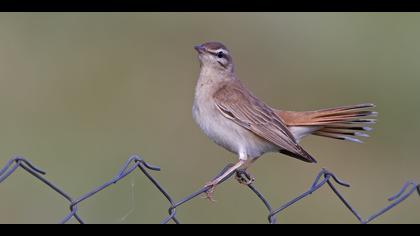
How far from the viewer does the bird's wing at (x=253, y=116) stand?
251 inches

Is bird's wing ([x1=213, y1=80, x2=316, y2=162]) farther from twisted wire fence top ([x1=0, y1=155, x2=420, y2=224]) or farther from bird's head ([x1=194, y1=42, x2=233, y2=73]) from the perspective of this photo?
twisted wire fence top ([x1=0, y1=155, x2=420, y2=224])

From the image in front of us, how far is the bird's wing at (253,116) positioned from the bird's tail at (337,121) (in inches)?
6.2

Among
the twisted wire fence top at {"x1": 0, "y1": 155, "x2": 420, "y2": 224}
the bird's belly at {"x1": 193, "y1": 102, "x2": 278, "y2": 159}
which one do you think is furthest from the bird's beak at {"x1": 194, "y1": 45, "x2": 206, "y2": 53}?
the twisted wire fence top at {"x1": 0, "y1": 155, "x2": 420, "y2": 224}

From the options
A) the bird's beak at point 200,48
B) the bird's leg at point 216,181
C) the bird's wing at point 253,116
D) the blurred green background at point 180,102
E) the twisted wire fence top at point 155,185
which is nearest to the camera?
the twisted wire fence top at point 155,185

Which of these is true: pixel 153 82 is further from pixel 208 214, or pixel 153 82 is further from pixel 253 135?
pixel 253 135

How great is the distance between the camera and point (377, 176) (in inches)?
Result: 362

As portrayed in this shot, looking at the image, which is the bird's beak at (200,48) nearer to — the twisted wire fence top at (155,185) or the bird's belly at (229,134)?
the bird's belly at (229,134)

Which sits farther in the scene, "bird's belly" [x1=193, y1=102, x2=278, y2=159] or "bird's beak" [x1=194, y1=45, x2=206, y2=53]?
"bird's beak" [x1=194, y1=45, x2=206, y2=53]

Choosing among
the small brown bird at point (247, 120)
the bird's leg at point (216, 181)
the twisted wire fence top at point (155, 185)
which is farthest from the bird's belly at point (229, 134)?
the twisted wire fence top at point (155, 185)

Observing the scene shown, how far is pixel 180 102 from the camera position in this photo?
1002 cm

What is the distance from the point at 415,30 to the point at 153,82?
4.36 m

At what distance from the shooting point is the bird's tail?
6458 mm
